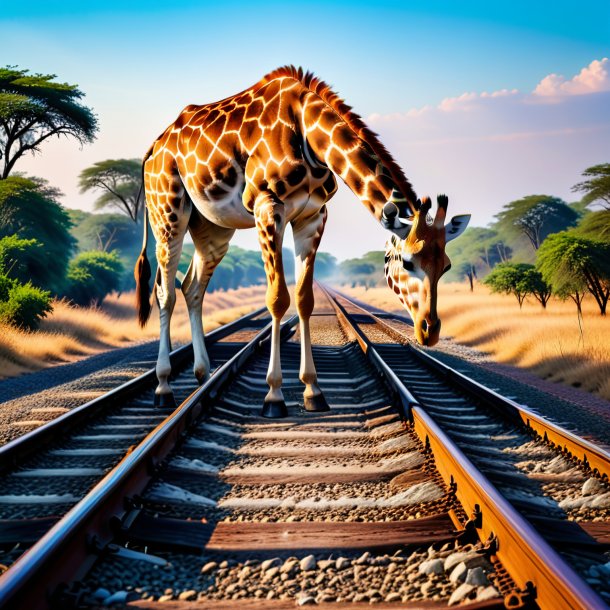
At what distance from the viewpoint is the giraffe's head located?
4227 millimetres

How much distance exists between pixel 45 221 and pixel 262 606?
2117cm

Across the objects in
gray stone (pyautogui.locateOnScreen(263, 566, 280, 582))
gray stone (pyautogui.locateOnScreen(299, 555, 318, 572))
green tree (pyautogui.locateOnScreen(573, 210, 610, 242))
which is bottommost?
gray stone (pyautogui.locateOnScreen(263, 566, 280, 582))

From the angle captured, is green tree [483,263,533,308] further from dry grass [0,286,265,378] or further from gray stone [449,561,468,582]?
gray stone [449,561,468,582]

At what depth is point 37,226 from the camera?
69.1 ft

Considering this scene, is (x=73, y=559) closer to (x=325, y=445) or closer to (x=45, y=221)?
(x=325, y=445)

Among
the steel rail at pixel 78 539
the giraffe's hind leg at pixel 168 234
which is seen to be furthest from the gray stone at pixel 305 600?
the giraffe's hind leg at pixel 168 234

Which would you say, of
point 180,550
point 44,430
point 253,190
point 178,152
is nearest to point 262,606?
point 180,550

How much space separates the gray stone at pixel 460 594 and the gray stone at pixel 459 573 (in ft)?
0.28

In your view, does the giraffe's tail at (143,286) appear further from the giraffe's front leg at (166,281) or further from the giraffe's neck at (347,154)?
the giraffe's neck at (347,154)

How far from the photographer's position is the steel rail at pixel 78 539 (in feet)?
7.45

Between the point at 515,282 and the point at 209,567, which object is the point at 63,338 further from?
the point at 515,282

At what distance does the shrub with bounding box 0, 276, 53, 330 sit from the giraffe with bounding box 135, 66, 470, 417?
7336 mm

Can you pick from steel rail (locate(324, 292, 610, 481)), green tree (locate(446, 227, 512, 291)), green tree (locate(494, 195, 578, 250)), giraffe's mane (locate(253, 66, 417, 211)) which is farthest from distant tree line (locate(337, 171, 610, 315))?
green tree (locate(446, 227, 512, 291))

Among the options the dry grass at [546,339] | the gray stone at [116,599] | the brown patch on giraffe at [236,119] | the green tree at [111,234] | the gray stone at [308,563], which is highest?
the green tree at [111,234]
